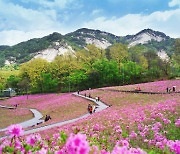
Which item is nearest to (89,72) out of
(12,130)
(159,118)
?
(159,118)

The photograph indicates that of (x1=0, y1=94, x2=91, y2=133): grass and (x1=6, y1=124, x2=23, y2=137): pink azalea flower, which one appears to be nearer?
(x1=6, y1=124, x2=23, y2=137): pink azalea flower

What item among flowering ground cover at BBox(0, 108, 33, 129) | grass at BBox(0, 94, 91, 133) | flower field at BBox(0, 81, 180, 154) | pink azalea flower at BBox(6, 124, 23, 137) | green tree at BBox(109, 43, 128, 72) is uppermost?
green tree at BBox(109, 43, 128, 72)

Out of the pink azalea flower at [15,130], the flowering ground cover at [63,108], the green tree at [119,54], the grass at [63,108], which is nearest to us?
the pink azalea flower at [15,130]

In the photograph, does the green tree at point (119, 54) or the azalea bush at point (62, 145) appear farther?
Answer: the green tree at point (119, 54)

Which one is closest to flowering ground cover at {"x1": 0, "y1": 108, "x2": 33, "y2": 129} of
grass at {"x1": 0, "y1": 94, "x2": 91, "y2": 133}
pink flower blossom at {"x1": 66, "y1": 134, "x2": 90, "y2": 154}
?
grass at {"x1": 0, "y1": 94, "x2": 91, "y2": 133}

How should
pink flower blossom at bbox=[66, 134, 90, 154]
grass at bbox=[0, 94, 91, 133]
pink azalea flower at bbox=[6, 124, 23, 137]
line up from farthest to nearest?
1. grass at bbox=[0, 94, 91, 133]
2. pink azalea flower at bbox=[6, 124, 23, 137]
3. pink flower blossom at bbox=[66, 134, 90, 154]

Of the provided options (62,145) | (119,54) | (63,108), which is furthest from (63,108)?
(119,54)

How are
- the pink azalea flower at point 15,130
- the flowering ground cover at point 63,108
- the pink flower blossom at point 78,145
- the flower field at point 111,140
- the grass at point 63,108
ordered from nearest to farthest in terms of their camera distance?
the pink flower blossom at point 78,145 < the flower field at point 111,140 < the pink azalea flower at point 15,130 < the grass at point 63,108 < the flowering ground cover at point 63,108

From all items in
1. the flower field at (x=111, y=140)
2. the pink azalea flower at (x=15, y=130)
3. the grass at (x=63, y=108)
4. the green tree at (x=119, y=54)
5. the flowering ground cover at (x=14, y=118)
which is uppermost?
the green tree at (x=119, y=54)

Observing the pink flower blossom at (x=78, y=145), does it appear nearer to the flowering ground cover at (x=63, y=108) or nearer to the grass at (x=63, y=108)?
the grass at (x=63, y=108)

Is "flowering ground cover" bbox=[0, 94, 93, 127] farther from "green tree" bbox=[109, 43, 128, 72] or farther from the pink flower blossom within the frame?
"green tree" bbox=[109, 43, 128, 72]

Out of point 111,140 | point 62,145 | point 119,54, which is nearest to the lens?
point 62,145

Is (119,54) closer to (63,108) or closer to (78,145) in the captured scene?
(63,108)

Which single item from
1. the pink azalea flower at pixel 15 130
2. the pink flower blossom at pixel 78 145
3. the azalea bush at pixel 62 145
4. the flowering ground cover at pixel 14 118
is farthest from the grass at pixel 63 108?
the pink flower blossom at pixel 78 145
